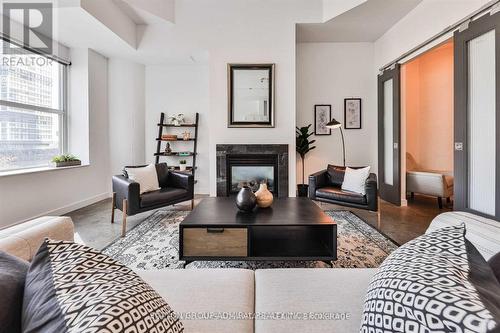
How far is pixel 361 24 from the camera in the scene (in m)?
4.20

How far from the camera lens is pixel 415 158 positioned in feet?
17.1

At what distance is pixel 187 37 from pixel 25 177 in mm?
3150

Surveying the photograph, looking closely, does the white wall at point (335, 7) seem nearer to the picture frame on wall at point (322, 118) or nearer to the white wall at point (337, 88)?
the white wall at point (337, 88)

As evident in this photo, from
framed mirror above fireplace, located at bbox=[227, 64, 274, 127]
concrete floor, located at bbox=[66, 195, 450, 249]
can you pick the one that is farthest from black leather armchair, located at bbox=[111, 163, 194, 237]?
framed mirror above fireplace, located at bbox=[227, 64, 274, 127]

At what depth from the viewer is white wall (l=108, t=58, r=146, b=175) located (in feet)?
16.1

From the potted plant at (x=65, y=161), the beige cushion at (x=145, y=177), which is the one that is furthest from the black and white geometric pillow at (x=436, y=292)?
the potted plant at (x=65, y=161)

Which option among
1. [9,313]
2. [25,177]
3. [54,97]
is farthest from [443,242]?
[54,97]

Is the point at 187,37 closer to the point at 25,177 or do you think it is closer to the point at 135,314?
the point at 25,177

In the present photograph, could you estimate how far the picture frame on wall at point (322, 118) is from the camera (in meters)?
4.95

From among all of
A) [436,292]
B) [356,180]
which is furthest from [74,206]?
[436,292]

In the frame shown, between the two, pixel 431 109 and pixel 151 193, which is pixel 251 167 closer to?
pixel 151 193

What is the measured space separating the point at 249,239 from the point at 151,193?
186 centimetres

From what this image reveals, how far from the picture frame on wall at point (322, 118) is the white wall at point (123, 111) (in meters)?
3.57

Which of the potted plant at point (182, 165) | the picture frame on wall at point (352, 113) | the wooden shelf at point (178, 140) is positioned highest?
the picture frame on wall at point (352, 113)
